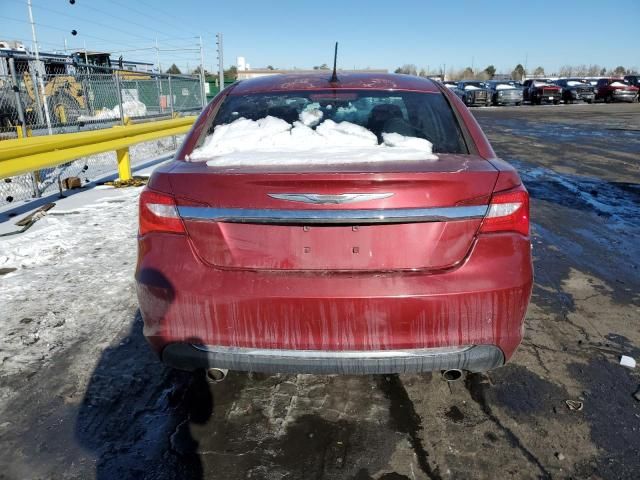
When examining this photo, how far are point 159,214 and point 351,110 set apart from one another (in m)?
1.49

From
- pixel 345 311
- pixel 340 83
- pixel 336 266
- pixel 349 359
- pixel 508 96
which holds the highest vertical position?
pixel 340 83

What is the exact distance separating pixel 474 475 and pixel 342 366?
735 mm

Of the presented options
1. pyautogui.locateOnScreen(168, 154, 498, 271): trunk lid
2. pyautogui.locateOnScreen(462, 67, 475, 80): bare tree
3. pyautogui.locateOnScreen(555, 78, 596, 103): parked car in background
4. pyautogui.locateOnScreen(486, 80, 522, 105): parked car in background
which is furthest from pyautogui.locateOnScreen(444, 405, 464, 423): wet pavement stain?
pyautogui.locateOnScreen(462, 67, 475, 80): bare tree

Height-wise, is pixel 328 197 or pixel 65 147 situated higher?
pixel 328 197

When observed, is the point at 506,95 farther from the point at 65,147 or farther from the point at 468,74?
the point at 468,74

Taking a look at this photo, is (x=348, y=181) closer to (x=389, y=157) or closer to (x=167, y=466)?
(x=389, y=157)

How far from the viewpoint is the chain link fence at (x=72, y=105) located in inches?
318

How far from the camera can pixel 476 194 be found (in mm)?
2105

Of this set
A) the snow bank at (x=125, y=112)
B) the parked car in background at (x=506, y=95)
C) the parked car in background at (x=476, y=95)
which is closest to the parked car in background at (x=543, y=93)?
the parked car in background at (x=506, y=95)

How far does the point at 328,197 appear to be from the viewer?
205cm

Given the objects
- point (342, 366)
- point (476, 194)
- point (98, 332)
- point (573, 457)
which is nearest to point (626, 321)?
point (573, 457)

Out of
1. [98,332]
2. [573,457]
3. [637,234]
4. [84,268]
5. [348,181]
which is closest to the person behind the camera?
[348,181]

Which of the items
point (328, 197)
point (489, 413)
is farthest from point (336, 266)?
point (489, 413)

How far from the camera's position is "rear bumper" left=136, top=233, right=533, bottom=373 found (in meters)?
2.05
